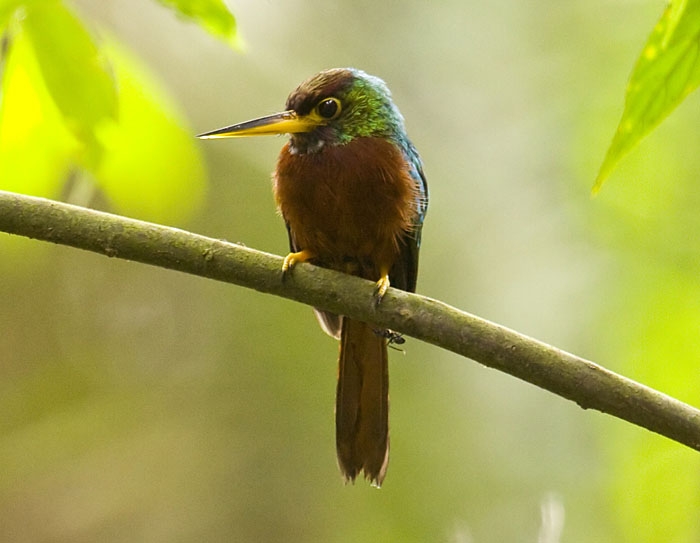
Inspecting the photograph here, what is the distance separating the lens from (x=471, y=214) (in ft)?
16.2

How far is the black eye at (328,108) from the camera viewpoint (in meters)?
2.59

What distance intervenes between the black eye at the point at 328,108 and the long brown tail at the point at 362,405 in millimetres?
613

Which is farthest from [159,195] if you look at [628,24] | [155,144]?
[628,24]

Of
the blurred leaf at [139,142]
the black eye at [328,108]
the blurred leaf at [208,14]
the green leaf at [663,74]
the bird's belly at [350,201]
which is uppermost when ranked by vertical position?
the black eye at [328,108]

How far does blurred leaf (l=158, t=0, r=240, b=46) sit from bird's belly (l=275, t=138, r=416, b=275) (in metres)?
1.02

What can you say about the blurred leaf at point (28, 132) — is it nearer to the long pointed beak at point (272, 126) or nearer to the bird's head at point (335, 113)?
the long pointed beak at point (272, 126)

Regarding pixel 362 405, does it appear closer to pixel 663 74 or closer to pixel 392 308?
pixel 392 308

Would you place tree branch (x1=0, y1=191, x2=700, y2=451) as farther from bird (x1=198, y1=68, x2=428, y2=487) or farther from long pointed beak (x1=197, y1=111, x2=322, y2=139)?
bird (x1=198, y1=68, x2=428, y2=487)

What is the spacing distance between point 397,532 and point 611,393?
277 centimetres

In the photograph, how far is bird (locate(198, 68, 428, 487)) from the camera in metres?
2.46

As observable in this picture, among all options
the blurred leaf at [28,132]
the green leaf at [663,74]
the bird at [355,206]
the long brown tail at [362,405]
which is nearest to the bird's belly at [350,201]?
the bird at [355,206]

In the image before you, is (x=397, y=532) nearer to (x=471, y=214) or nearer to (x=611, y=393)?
(x=471, y=214)

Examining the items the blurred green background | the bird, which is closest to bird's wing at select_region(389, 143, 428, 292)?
the bird

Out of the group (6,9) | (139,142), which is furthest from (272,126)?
(6,9)
